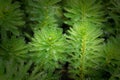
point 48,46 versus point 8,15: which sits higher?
point 8,15

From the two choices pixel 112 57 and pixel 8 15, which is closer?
pixel 8 15

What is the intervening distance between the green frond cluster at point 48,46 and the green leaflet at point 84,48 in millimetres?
50

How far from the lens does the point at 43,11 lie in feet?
3.98

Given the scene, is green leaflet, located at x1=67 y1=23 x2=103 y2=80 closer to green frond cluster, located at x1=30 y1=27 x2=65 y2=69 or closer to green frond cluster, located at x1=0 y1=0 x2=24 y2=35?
green frond cluster, located at x1=30 y1=27 x2=65 y2=69

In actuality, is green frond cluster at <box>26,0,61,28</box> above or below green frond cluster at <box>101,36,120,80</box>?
above

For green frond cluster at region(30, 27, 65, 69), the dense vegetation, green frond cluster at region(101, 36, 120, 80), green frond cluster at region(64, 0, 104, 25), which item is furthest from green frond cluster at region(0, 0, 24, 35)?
green frond cluster at region(101, 36, 120, 80)

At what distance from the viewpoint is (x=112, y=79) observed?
1236mm

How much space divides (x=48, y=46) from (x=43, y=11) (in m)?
0.17

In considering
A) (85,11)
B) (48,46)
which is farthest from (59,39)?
(85,11)

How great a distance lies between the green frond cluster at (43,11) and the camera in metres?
1.19

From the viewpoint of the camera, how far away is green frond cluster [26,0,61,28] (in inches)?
46.9

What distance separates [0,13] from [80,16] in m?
0.38

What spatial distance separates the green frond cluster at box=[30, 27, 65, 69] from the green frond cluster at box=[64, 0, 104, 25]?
107mm

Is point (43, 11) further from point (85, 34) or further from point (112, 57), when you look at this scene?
point (112, 57)
